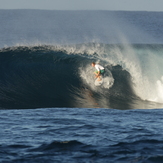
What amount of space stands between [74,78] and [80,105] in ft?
9.55

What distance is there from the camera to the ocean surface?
8477 millimetres

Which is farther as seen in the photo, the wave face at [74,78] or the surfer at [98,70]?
the surfer at [98,70]

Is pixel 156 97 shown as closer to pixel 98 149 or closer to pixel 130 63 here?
pixel 130 63

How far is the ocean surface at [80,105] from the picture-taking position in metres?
8.48

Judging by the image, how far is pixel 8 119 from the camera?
1158cm

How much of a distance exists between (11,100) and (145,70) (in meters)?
7.74

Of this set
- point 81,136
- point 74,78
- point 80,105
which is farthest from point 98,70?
point 81,136

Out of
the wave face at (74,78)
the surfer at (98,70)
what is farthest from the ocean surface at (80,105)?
the surfer at (98,70)

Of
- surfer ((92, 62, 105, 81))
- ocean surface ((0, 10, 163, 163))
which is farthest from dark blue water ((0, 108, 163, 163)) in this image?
surfer ((92, 62, 105, 81))

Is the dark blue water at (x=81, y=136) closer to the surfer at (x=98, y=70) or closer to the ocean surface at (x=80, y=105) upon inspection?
the ocean surface at (x=80, y=105)

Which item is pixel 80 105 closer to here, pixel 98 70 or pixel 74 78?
pixel 98 70

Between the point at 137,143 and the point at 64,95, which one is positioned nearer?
the point at 137,143

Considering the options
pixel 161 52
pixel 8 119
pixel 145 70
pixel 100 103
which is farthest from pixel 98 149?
pixel 161 52

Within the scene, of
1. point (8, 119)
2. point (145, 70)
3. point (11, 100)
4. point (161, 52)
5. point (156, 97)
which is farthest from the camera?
point (161, 52)
